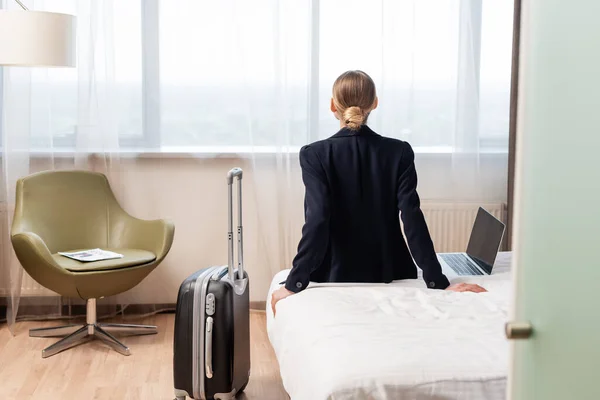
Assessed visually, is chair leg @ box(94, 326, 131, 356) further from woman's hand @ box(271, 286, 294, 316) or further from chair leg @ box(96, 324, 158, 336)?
woman's hand @ box(271, 286, 294, 316)

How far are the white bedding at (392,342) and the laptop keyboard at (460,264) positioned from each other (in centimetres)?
25

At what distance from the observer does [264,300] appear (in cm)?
466

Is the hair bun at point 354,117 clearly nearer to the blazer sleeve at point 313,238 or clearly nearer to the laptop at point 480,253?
the blazer sleeve at point 313,238

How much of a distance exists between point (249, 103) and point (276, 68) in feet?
0.77

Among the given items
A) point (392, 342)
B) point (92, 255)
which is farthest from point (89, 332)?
point (392, 342)

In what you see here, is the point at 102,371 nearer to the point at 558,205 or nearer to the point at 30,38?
the point at 30,38

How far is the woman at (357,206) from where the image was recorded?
9.30 feet

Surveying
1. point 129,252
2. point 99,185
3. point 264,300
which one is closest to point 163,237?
point 129,252

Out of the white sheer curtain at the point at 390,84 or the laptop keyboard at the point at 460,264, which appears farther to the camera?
the white sheer curtain at the point at 390,84

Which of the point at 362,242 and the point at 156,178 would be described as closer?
the point at 362,242

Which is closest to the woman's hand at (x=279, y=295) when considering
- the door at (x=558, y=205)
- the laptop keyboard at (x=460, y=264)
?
the laptop keyboard at (x=460, y=264)

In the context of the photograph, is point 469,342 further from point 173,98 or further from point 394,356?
point 173,98

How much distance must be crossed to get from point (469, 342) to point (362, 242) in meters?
0.84

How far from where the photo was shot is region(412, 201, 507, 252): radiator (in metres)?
4.58
